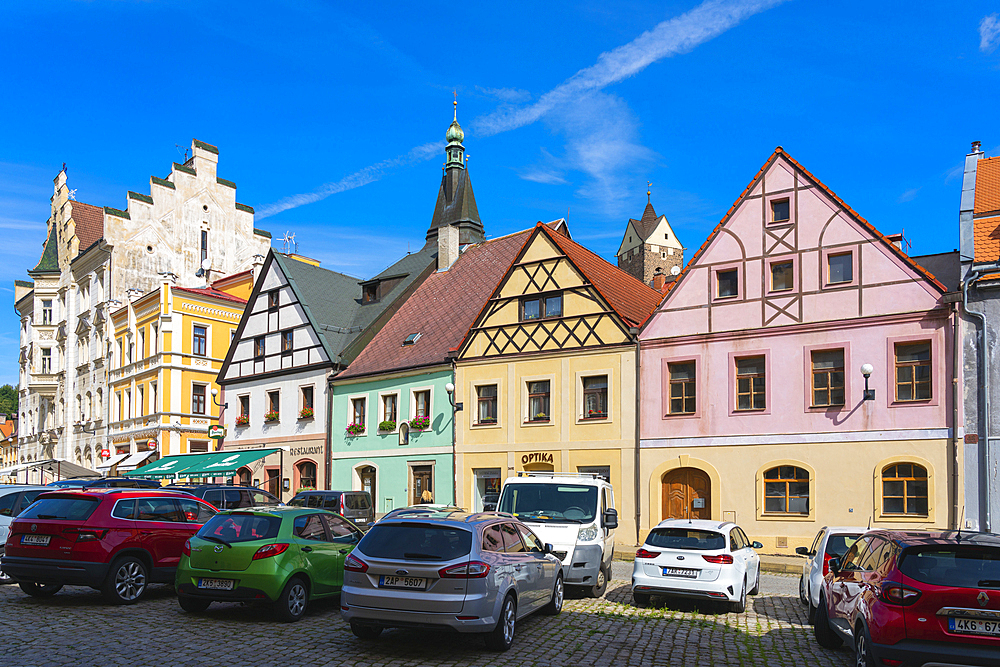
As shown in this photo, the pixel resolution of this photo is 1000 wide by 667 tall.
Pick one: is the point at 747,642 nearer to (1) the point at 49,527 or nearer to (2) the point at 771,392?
(1) the point at 49,527

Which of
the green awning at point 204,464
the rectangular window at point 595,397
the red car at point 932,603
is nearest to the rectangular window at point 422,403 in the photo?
the rectangular window at point 595,397

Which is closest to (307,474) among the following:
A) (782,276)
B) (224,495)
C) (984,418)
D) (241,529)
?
(224,495)

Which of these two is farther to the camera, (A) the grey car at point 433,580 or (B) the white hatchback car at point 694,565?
(B) the white hatchback car at point 694,565

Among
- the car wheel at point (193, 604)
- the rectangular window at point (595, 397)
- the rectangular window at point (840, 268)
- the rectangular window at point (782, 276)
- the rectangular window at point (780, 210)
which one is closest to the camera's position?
the car wheel at point (193, 604)

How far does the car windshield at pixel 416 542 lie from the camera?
9938mm

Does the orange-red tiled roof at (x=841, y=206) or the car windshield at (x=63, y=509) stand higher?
the orange-red tiled roof at (x=841, y=206)

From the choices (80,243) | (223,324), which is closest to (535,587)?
(223,324)

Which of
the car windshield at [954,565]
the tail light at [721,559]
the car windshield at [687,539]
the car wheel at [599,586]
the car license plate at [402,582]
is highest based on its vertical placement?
the car windshield at [954,565]

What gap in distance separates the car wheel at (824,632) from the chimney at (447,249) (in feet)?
99.9

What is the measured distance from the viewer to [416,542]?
10086mm

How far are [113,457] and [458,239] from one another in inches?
914

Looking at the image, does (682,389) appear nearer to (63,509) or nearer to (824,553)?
(824,553)

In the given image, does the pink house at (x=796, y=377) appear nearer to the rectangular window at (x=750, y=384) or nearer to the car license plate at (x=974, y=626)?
the rectangular window at (x=750, y=384)

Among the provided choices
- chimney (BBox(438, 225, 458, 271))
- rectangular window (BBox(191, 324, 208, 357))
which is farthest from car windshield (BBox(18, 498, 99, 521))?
rectangular window (BBox(191, 324, 208, 357))
